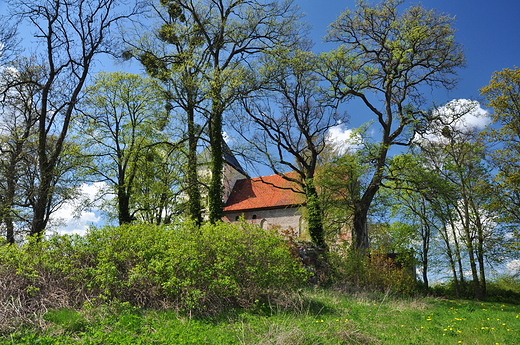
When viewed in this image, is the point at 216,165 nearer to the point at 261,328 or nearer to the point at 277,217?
the point at 277,217

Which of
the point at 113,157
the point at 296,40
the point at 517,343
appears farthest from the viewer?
the point at 113,157

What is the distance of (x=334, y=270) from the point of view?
44.6 feet

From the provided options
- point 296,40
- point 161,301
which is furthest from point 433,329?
point 296,40

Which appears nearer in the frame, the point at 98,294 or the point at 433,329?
the point at 98,294

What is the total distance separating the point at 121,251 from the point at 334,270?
27.9 feet

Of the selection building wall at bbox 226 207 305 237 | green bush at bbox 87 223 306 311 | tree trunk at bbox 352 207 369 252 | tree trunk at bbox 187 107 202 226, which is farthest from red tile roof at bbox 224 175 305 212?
Result: green bush at bbox 87 223 306 311

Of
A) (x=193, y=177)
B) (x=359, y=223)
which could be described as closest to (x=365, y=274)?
(x=359, y=223)

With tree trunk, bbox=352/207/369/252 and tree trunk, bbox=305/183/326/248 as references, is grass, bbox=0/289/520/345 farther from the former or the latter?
tree trunk, bbox=305/183/326/248

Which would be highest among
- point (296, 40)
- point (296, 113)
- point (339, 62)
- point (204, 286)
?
point (296, 40)

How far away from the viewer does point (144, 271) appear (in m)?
7.03

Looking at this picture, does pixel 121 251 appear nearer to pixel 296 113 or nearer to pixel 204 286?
pixel 204 286

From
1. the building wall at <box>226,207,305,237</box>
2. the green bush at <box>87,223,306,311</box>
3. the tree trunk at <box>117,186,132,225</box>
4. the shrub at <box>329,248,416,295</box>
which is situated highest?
the tree trunk at <box>117,186,132,225</box>

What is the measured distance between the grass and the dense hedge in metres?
0.44

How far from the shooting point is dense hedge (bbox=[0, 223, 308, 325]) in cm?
670
